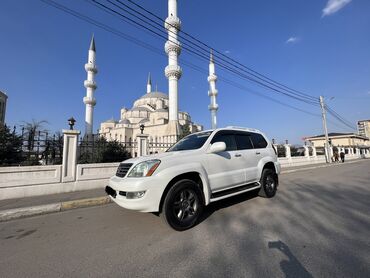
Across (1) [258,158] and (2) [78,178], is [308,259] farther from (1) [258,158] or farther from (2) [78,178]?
(2) [78,178]

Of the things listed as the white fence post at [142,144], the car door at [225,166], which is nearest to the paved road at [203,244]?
→ the car door at [225,166]

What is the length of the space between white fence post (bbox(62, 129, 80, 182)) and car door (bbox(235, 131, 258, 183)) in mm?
6282

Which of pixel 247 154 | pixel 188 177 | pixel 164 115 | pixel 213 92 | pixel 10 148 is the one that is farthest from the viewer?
pixel 164 115

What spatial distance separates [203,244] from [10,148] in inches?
347

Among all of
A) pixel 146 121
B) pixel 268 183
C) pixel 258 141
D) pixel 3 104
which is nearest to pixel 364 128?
pixel 146 121

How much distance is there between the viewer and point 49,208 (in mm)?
5676

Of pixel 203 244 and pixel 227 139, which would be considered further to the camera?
pixel 227 139

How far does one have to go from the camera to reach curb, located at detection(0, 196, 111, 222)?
17.0 ft

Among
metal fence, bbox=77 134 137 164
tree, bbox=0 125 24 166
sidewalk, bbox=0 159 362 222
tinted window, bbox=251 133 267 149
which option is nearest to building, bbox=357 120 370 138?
tinted window, bbox=251 133 267 149

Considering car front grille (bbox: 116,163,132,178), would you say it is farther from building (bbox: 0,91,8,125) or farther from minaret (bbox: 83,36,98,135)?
building (bbox: 0,91,8,125)

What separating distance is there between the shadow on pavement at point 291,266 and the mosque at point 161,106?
27.6 feet

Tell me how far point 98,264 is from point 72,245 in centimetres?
92

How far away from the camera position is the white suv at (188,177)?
3.56m

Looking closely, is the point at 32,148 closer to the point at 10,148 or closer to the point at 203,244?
the point at 10,148
